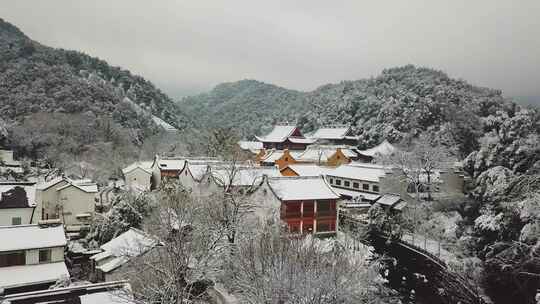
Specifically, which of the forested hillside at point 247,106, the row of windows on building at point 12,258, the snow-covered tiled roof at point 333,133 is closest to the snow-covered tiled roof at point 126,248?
the row of windows on building at point 12,258

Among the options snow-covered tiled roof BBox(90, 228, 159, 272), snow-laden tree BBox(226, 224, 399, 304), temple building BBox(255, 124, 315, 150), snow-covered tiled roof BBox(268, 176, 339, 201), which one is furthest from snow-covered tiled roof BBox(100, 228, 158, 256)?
temple building BBox(255, 124, 315, 150)

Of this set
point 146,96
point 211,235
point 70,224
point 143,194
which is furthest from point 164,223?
point 146,96

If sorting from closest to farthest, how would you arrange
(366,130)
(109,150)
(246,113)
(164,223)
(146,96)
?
(164,223)
(109,150)
(366,130)
(146,96)
(246,113)

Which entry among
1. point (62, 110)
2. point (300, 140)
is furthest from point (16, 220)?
point (300, 140)

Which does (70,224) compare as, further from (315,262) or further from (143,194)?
(315,262)

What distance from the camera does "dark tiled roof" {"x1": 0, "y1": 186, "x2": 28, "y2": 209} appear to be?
21.7m

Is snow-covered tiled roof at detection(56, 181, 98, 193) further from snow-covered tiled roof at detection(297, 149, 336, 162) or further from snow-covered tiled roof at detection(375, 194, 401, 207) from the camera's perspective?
snow-covered tiled roof at detection(297, 149, 336, 162)

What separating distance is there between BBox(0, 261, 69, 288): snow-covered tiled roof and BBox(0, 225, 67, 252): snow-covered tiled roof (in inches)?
35.4

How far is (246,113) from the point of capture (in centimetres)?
12081

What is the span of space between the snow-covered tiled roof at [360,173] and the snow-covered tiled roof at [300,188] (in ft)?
32.4

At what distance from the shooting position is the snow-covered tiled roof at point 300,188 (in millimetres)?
25578

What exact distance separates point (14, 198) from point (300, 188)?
18314 millimetres

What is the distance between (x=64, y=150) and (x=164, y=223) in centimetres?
3694

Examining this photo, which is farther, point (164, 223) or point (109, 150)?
point (109, 150)
